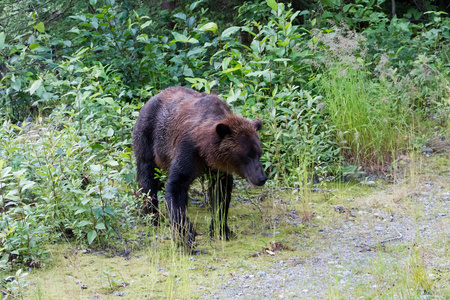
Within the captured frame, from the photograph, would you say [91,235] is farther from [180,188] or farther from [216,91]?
[216,91]


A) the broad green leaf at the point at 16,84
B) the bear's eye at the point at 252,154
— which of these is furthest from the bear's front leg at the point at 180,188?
the broad green leaf at the point at 16,84

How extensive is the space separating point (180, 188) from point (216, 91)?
3220 mm

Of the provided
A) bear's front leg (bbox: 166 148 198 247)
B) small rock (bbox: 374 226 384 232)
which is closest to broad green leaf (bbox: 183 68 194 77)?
bear's front leg (bbox: 166 148 198 247)

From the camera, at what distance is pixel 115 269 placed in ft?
17.4

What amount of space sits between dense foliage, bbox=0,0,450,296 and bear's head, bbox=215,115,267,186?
967 millimetres

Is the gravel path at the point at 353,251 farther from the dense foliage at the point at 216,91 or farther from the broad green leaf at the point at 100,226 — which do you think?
the broad green leaf at the point at 100,226

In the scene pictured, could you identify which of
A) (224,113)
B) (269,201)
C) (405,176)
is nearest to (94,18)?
(224,113)

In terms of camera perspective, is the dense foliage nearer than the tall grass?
Yes

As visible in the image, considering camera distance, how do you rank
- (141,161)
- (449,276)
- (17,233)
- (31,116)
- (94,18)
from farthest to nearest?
(31,116) < (94,18) < (141,161) < (17,233) < (449,276)

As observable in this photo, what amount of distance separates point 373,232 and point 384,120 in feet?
8.69

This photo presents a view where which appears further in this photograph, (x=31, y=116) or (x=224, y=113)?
(x=31, y=116)

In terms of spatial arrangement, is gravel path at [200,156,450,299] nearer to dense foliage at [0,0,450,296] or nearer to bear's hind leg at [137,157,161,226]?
dense foliage at [0,0,450,296]

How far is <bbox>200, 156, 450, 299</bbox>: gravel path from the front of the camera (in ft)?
15.7

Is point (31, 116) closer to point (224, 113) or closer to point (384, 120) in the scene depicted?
point (224, 113)
